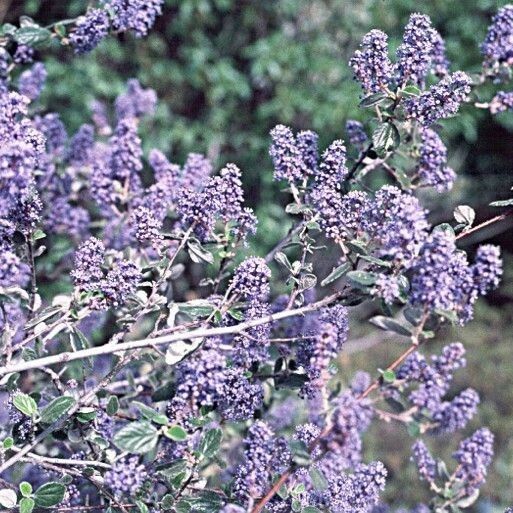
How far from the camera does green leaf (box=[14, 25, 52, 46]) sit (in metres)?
1.96

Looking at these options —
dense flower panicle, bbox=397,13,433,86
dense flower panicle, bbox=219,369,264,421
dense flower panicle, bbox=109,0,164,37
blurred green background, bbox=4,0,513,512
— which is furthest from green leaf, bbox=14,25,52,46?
blurred green background, bbox=4,0,513,512

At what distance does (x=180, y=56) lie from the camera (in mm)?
5570

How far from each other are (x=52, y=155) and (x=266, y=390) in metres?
0.89

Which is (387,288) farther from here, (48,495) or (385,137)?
(48,495)

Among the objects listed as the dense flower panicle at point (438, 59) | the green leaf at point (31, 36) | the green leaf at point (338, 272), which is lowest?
the green leaf at point (338, 272)

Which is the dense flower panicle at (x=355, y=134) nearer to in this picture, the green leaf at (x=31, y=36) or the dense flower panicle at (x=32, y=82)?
the green leaf at (x=31, y=36)

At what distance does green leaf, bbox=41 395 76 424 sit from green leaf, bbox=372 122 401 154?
2.29ft

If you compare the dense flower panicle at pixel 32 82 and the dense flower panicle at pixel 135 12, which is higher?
the dense flower panicle at pixel 135 12

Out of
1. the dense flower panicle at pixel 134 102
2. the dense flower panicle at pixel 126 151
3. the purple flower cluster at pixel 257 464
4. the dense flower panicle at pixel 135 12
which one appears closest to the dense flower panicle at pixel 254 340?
the purple flower cluster at pixel 257 464

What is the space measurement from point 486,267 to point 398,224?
0.15 m

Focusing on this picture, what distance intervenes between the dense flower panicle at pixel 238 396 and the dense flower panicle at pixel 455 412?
564 millimetres

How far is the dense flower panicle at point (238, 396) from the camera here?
1.42 metres

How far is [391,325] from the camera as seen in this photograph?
1.34 m

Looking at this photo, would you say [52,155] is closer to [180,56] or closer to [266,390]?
[266,390]
